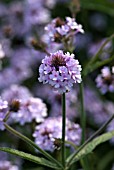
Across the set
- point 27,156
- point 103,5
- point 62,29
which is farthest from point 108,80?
point 103,5

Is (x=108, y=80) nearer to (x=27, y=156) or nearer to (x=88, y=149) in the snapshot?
(x=88, y=149)

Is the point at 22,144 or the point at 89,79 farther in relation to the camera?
the point at 89,79

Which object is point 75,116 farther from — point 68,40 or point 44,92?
point 68,40

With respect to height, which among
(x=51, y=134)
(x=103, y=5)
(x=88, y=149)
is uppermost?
(x=103, y=5)

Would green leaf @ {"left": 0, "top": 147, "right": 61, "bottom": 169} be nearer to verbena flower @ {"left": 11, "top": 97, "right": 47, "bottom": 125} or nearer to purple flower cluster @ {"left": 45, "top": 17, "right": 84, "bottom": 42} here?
verbena flower @ {"left": 11, "top": 97, "right": 47, "bottom": 125}

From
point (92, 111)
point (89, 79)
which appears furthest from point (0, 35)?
point (92, 111)

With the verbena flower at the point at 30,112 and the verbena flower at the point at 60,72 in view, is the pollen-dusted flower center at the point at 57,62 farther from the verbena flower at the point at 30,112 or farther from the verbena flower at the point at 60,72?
the verbena flower at the point at 30,112

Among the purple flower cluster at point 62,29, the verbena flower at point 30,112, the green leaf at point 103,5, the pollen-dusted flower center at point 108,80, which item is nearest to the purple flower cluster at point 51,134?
the verbena flower at point 30,112
